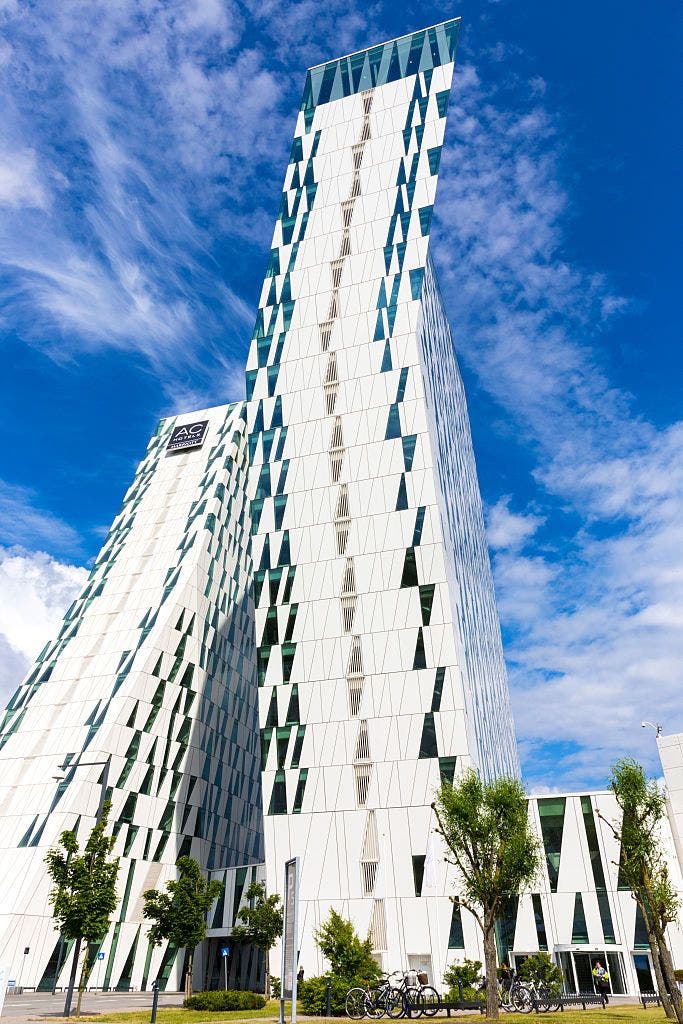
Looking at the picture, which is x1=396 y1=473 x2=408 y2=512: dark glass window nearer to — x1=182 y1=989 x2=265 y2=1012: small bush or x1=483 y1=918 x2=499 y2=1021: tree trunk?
x1=483 y1=918 x2=499 y2=1021: tree trunk

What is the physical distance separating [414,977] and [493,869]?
1567 centimetres

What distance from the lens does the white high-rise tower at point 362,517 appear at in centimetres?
5297

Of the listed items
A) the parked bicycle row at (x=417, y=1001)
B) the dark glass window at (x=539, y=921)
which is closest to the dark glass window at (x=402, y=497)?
the dark glass window at (x=539, y=921)

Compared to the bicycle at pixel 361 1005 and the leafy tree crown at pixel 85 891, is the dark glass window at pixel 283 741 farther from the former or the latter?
the bicycle at pixel 361 1005

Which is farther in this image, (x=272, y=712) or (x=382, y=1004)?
(x=272, y=712)

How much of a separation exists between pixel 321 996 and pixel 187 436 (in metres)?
81.2

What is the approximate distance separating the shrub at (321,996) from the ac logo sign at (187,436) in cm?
7727

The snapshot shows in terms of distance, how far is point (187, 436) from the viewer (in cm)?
10512

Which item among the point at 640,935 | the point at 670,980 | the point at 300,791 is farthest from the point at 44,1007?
the point at 640,935

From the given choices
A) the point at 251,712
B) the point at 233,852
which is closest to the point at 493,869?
the point at 233,852

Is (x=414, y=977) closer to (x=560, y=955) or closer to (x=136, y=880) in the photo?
(x=560, y=955)

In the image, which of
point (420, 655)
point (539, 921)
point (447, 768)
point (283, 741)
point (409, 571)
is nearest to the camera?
point (447, 768)

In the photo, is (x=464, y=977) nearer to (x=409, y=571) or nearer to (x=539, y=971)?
(x=539, y=971)

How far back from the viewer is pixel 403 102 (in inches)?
2901
